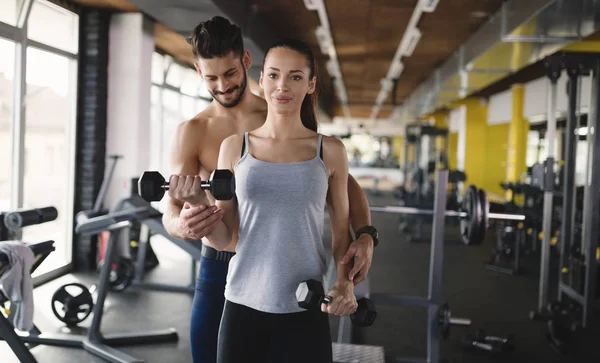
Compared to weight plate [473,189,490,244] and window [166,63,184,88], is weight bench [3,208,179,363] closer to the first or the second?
weight plate [473,189,490,244]

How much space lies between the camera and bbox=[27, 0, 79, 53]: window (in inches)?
148

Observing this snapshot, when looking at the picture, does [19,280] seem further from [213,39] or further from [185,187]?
[185,187]

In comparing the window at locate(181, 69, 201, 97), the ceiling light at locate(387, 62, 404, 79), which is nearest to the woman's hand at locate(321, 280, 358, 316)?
the window at locate(181, 69, 201, 97)

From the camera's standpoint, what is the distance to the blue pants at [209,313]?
1295mm

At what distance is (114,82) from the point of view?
184 inches

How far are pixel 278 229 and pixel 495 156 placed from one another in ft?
39.7

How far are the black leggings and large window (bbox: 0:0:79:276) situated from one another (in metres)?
2.87

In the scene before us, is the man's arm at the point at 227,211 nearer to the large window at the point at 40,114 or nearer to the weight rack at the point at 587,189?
the weight rack at the point at 587,189

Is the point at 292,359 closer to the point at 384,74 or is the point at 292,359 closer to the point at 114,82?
the point at 114,82

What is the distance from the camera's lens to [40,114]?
402 cm

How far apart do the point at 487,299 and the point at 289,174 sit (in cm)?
359

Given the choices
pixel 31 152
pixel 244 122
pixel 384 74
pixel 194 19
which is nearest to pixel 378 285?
pixel 194 19

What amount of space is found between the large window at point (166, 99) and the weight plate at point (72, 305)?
293 centimetres

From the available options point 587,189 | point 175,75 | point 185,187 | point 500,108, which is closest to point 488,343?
point 587,189
